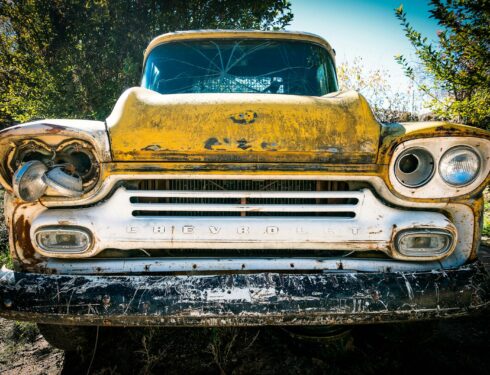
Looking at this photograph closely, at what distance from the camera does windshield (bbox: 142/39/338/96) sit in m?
2.74

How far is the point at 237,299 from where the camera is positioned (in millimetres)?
1390

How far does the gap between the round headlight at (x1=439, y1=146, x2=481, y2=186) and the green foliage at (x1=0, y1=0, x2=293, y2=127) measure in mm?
5791

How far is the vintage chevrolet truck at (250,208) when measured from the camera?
1433 millimetres

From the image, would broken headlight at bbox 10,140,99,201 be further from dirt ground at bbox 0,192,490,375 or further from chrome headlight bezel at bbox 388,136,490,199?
chrome headlight bezel at bbox 388,136,490,199

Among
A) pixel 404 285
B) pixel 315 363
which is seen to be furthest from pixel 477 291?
pixel 315 363

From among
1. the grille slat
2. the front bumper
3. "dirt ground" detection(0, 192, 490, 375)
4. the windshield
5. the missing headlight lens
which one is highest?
the windshield

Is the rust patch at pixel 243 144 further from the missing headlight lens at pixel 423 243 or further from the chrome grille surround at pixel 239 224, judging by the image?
the missing headlight lens at pixel 423 243

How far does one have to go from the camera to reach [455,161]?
1557mm

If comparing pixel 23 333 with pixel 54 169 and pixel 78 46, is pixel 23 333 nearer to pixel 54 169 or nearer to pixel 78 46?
pixel 54 169

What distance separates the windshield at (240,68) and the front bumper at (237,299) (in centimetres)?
179

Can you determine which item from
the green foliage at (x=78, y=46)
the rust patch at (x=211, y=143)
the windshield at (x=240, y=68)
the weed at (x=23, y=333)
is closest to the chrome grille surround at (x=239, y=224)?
the rust patch at (x=211, y=143)

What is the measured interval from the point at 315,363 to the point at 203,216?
1.16 m

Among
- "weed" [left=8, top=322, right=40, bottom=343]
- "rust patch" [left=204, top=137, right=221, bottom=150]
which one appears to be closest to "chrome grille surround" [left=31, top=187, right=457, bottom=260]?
"rust patch" [left=204, top=137, right=221, bottom=150]

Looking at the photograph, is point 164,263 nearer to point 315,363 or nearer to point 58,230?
point 58,230
